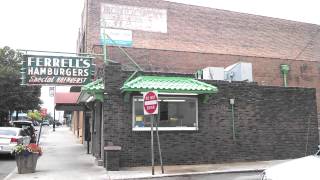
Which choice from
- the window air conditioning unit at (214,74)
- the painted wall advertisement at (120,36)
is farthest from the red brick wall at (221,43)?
the window air conditioning unit at (214,74)

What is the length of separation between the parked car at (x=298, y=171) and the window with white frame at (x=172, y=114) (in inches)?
414

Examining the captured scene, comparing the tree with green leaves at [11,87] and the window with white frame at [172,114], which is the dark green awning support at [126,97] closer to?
the window with white frame at [172,114]

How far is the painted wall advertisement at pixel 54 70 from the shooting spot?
17.0m

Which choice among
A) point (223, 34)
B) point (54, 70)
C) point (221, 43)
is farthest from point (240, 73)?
point (223, 34)

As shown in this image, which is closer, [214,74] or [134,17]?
[214,74]

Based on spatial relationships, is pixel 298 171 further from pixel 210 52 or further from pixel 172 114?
pixel 210 52

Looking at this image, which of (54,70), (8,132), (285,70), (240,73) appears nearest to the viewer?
(54,70)

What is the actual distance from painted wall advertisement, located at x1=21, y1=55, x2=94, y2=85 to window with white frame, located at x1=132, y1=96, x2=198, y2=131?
111 inches

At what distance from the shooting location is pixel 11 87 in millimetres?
39344

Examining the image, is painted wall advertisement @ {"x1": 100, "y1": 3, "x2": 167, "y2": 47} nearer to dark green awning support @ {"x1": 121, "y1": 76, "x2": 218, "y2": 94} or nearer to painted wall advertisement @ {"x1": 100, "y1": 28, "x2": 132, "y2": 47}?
painted wall advertisement @ {"x1": 100, "y1": 28, "x2": 132, "y2": 47}

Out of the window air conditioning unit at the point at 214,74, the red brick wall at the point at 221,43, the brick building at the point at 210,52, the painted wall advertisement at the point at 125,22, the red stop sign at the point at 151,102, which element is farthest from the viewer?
the red brick wall at the point at 221,43

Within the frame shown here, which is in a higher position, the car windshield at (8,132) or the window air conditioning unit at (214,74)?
the window air conditioning unit at (214,74)

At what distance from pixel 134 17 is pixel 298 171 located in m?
26.1

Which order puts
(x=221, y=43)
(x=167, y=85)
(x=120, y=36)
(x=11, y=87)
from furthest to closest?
(x=11, y=87) < (x=221, y=43) < (x=120, y=36) < (x=167, y=85)
